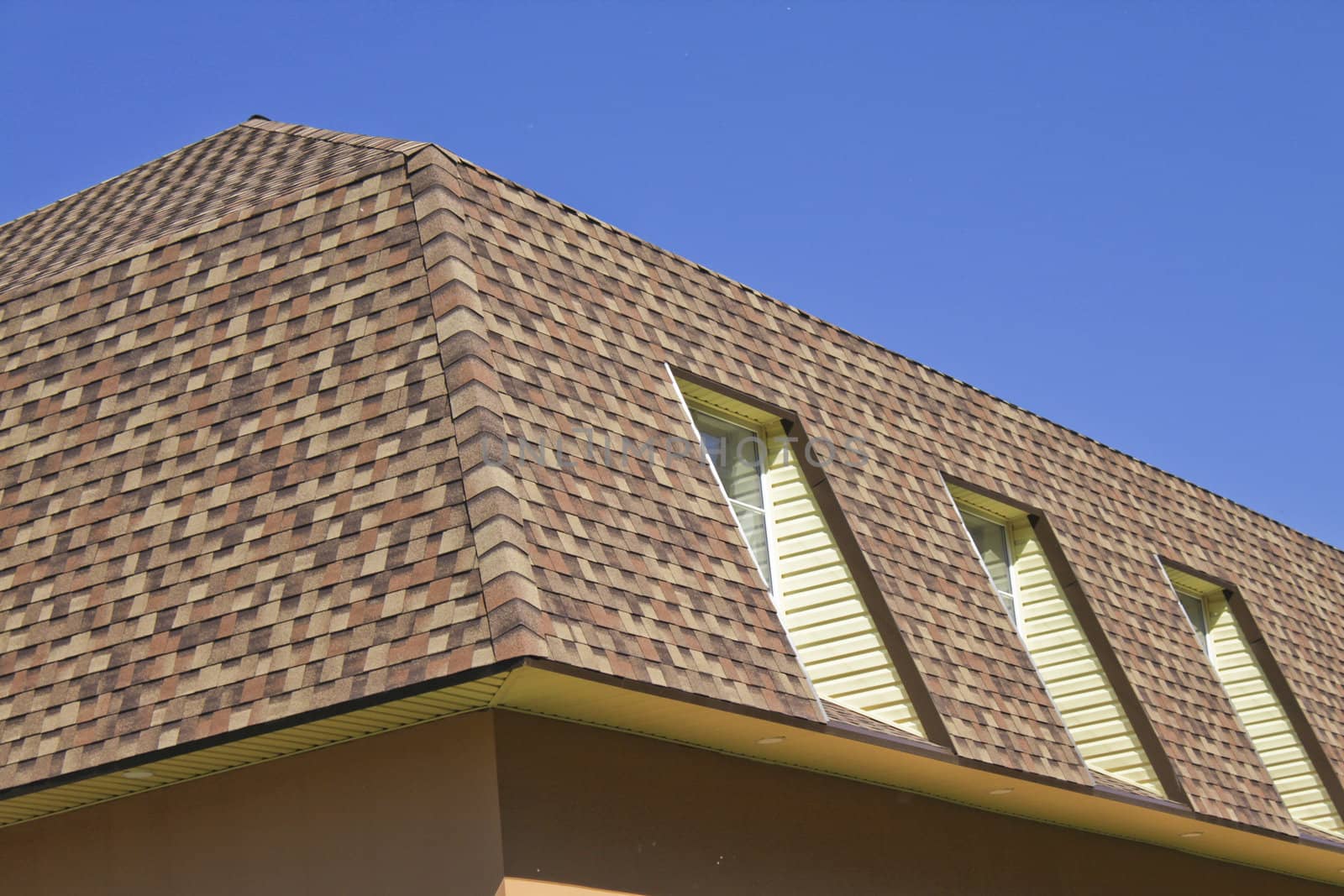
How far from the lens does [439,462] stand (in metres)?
A: 9.27

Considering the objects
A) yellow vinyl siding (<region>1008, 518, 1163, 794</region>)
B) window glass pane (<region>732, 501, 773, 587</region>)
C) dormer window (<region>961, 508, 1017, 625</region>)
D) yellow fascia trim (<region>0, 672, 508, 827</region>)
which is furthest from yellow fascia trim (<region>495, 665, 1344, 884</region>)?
dormer window (<region>961, 508, 1017, 625</region>)

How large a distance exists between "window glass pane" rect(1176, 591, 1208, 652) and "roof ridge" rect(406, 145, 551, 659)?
1005 cm

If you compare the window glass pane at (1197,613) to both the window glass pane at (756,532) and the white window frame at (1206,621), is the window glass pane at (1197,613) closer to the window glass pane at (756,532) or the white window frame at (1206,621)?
the white window frame at (1206,621)

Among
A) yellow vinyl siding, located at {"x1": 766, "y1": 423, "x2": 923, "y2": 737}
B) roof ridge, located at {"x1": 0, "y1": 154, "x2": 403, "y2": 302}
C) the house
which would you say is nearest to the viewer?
the house

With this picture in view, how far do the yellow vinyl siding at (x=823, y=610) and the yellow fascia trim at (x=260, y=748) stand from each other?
361 cm

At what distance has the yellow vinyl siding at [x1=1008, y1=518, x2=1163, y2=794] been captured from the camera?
1402cm

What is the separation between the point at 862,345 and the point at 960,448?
49.8 inches

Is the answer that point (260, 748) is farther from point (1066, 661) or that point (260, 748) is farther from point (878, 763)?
point (1066, 661)

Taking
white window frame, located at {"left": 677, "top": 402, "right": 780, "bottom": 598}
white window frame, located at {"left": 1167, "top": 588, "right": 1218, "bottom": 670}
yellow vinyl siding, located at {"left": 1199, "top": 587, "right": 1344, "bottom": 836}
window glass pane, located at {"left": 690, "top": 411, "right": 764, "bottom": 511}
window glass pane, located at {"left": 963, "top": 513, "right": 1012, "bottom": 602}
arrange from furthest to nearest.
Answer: white window frame, located at {"left": 1167, "top": 588, "right": 1218, "bottom": 670}, yellow vinyl siding, located at {"left": 1199, "top": 587, "right": 1344, "bottom": 836}, window glass pane, located at {"left": 963, "top": 513, "right": 1012, "bottom": 602}, window glass pane, located at {"left": 690, "top": 411, "right": 764, "bottom": 511}, white window frame, located at {"left": 677, "top": 402, "right": 780, "bottom": 598}

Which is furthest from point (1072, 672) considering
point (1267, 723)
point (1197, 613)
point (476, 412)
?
point (476, 412)

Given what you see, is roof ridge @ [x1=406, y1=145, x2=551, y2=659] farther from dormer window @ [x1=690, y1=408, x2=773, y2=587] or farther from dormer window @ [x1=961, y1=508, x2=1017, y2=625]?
dormer window @ [x1=961, y1=508, x2=1017, y2=625]

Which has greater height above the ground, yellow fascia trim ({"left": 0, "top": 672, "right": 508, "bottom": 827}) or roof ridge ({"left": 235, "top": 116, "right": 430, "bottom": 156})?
roof ridge ({"left": 235, "top": 116, "right": 430, "bottom": 156})

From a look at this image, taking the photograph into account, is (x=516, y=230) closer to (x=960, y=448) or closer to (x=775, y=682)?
(x=775, y=682)

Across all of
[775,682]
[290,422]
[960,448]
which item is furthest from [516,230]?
[960,448]
